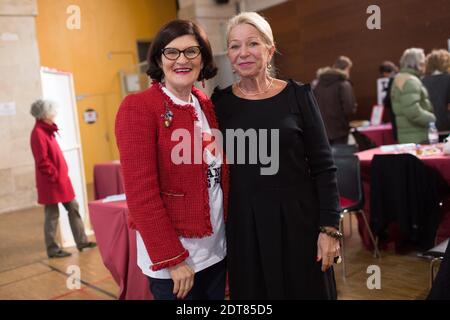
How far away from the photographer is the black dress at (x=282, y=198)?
50.4 inches

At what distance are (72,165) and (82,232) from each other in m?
0.58

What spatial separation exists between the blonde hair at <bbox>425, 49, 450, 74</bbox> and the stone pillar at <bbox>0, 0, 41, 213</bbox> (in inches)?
70.5

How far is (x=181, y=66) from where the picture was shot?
3.89 feet

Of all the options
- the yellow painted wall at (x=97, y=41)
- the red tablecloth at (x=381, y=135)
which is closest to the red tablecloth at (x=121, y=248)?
the yellow painted wall at (x=97, y=41)

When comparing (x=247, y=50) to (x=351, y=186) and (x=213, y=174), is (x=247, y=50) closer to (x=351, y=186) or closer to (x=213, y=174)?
(x=213, y=174)

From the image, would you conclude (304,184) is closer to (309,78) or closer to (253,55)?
(253,55)

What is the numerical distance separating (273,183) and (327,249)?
0.26m

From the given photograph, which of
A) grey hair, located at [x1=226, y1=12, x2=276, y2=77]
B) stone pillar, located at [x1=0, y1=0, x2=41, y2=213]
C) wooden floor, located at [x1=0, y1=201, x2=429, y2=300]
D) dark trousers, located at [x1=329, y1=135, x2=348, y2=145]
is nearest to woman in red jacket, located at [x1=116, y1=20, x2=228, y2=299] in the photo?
grey hair, located at [x1=226, y1=12, x2=276, y2=77]

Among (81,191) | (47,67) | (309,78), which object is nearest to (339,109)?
(309,78)

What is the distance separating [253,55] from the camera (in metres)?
1.26

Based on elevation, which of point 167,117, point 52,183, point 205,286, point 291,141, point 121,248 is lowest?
point 121,248

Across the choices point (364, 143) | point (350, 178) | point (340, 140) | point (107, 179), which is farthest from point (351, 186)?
point (107, 179)

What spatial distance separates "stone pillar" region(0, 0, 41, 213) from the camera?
1.81m

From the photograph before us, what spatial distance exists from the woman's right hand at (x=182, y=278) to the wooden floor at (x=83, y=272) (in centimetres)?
111
